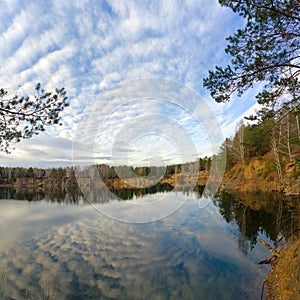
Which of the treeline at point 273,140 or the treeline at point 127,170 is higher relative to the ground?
the treeline at point 273,140

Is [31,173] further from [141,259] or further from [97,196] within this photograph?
[141,259]

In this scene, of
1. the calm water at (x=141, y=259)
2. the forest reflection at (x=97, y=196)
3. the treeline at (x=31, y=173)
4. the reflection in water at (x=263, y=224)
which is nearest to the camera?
the calm water at (x=141, y=259)

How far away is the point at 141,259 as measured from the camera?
354 inches

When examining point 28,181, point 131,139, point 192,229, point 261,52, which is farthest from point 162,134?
point 28,181

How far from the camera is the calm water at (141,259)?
6527 mm

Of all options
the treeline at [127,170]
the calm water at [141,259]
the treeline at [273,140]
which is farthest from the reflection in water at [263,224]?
the treeline at [127,170]

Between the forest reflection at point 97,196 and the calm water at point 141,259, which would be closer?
the calm water at point 141,259

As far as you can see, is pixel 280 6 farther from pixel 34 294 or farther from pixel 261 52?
pixel 34 294

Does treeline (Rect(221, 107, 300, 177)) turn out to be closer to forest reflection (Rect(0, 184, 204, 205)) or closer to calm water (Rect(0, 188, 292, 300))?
calm water (Rect(0, 188, 292, 300))

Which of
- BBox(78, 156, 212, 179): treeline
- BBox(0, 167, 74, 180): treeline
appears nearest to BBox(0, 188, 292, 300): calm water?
BBox(78, 156, 212, 179): treeline

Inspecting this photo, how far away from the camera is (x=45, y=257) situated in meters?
9.53

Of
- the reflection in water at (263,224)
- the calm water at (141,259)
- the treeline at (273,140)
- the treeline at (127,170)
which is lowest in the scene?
the calm water at (141,259)

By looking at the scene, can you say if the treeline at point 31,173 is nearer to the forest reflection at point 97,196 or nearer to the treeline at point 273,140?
the forest reflection at point 97,196

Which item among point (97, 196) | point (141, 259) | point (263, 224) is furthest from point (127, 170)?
point (141, 259)
